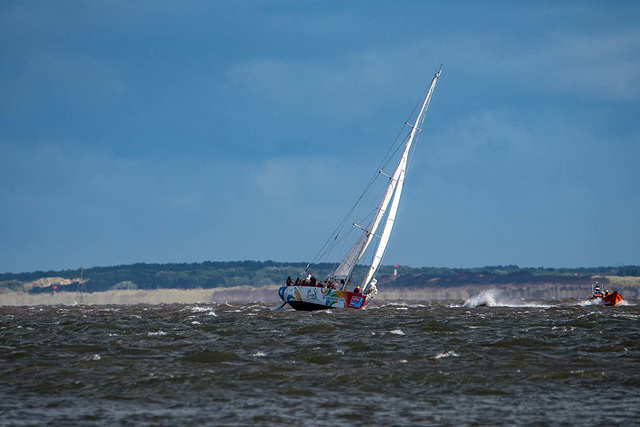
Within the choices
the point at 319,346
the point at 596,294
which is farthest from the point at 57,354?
the point at 596,294

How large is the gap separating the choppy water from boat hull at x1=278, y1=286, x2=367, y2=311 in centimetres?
2536

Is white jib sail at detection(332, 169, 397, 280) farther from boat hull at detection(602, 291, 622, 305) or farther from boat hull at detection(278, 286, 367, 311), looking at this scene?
boat hull at detection(602, 291, 622, 305)

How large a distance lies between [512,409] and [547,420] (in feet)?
3.84

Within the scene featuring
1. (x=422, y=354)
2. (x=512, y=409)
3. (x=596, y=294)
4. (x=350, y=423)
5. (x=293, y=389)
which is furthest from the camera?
(x=596, y=294)

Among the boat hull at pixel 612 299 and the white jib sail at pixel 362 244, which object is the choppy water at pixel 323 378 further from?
the boat hull at pixel 612 299

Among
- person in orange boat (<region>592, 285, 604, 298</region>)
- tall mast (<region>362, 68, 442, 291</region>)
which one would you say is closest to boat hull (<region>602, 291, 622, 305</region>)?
person in orange boat (<region>592, 285, 604, 298</region>)

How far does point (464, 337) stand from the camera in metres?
29.6

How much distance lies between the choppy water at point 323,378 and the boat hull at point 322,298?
25359mm

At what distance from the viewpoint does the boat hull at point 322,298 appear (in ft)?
186

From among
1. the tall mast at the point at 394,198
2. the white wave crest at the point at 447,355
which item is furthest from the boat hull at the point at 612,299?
the white wave crest at the point at 447,355

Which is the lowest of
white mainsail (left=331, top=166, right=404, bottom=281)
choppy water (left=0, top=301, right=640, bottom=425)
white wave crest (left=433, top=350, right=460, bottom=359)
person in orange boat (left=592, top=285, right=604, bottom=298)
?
choppy water (left=0, top=301, right=640, bottom=425)

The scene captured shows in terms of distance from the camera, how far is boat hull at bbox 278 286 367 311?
186ft

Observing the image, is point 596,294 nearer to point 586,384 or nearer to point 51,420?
point 586,384

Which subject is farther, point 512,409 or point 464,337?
point 464,337
